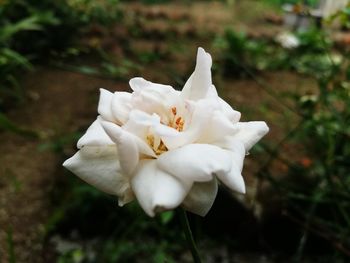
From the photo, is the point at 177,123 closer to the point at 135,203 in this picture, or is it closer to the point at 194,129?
the point at 194,129

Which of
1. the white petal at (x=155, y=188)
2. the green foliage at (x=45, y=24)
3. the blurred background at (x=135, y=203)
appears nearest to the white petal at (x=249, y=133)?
the white petal at (x=155, y=188)

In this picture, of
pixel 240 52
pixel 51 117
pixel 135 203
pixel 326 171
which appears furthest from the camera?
pixel 240 52

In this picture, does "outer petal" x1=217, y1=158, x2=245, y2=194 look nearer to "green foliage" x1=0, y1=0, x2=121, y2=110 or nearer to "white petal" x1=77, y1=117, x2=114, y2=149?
"white petal" x1=77, y1=117, x2=114, y2=149

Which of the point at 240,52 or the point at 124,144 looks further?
the point at 240,52

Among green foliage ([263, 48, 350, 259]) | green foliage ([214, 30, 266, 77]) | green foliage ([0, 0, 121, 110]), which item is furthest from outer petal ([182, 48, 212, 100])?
green foliage ([214, 30, 266, 77])

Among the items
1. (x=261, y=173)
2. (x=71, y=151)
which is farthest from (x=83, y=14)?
(x=261, y=173)

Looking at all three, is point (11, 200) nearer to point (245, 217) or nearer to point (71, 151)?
point (71, 151)

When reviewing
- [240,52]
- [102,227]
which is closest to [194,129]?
[102,227]
